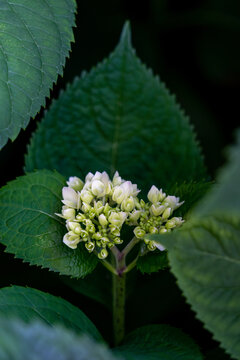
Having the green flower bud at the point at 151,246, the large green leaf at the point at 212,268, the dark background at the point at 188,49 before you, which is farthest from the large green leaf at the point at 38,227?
the dark background at the point at 188,49

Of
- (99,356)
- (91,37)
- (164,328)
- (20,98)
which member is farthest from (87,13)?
(99,356)

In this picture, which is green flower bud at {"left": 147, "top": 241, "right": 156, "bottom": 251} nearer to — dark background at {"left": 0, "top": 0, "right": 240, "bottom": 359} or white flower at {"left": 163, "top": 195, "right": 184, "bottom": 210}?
white flower at {"left": 163, "top": 195, "right": 184, "bottom": 210}

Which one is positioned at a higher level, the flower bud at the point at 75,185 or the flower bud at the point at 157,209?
the flower bud at the point at 157,209

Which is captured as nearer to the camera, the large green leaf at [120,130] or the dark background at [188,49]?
the large green leaf at [120,130]

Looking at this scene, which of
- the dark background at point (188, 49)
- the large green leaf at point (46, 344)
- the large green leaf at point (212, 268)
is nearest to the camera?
the large green leaf at point (46, 344)

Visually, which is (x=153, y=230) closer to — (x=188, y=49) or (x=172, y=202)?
(x=172, y=202)

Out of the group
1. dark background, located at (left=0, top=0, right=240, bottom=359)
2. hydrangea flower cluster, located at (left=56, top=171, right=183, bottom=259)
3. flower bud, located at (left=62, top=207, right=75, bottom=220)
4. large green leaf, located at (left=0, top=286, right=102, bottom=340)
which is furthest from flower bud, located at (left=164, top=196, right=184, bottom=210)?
dark background, located at (left=0, top=0, right=240, bottom=359)

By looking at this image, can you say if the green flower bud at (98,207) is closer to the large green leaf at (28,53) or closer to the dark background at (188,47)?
the large green leaf at (28,53)

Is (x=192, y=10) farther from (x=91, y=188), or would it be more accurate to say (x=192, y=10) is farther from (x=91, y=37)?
(x=91, y=188)
